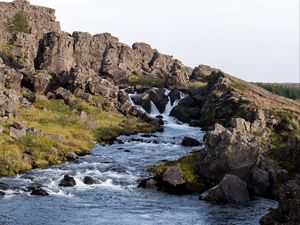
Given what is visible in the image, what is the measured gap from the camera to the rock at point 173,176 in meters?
57.4

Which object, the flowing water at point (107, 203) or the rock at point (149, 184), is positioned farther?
the rock at point (149, 184)

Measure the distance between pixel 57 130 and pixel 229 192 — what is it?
139ft

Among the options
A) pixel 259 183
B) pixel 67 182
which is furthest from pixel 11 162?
pixel 259 183

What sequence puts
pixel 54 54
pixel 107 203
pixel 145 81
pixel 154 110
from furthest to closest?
pixel 145 81 → pixel 54 54 → pixel 154 110 → pixel 107 203

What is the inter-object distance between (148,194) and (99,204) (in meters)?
7.44

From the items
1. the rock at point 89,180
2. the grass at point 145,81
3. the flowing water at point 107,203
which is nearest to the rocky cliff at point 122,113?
the grass at point 145,81

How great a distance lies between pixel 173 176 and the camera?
2286 inches

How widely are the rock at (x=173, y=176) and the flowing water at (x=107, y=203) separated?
8.09 feet

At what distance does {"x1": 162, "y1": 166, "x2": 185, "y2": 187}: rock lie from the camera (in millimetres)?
57406

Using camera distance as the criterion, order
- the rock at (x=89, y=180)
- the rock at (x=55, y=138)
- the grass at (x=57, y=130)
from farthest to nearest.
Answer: the rock at (x=55, y=138), the grass at (x=57, y=130), the rock at (x=89, y=180)

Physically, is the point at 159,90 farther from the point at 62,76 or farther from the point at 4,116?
the point at 4,116

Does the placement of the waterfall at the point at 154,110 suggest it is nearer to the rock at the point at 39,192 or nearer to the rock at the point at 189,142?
the rock at the point at 189,142

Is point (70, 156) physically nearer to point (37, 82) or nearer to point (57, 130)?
point (57, 130)

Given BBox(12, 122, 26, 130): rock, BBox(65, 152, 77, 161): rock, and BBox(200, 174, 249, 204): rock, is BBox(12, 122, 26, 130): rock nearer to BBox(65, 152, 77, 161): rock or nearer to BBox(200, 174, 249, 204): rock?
BBox(65, 152, 77, 161): rock
